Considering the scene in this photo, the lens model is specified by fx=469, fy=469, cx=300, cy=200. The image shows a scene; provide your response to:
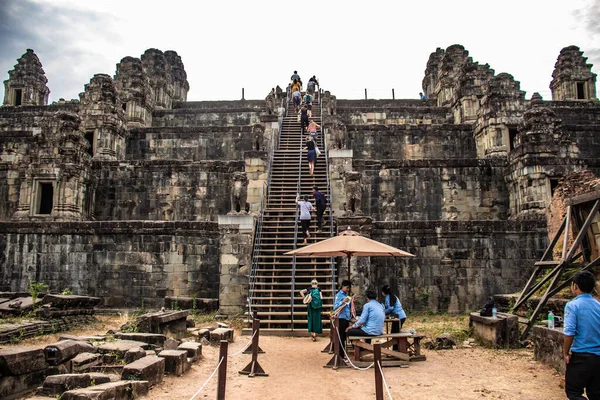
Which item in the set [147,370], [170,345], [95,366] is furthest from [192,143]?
[147,370]

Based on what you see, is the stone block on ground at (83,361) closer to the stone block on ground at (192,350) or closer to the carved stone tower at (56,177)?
the stone block on ground at (192,350)

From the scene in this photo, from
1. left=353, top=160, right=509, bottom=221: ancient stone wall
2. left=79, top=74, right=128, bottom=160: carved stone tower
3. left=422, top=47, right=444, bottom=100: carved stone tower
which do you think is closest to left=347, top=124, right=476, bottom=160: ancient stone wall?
left=353, top=160, right=509, bottom=221: ancient stone wall

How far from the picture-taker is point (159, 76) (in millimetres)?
32375

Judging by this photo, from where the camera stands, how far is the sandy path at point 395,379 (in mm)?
7043

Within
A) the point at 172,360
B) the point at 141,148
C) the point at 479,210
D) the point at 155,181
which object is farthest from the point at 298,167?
the point at 172,360

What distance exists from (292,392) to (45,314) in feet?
24.5

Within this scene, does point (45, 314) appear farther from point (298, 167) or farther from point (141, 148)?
point (141, 148)

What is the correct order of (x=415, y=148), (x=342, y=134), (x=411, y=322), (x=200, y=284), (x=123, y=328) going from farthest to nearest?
(x=415, y=148)
(x=342, y=134)
(x=200, y=284)
(x=411, y=322)
(x=123, y=328)

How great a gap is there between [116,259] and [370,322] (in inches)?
393

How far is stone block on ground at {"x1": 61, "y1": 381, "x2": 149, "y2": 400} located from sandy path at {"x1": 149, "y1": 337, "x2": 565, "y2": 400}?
34 cm

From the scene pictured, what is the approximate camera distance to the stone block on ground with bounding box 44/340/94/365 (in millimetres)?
7203

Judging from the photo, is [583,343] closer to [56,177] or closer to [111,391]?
[111,391]

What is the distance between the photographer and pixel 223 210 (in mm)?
19406

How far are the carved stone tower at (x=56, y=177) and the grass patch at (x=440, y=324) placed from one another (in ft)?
43.8
